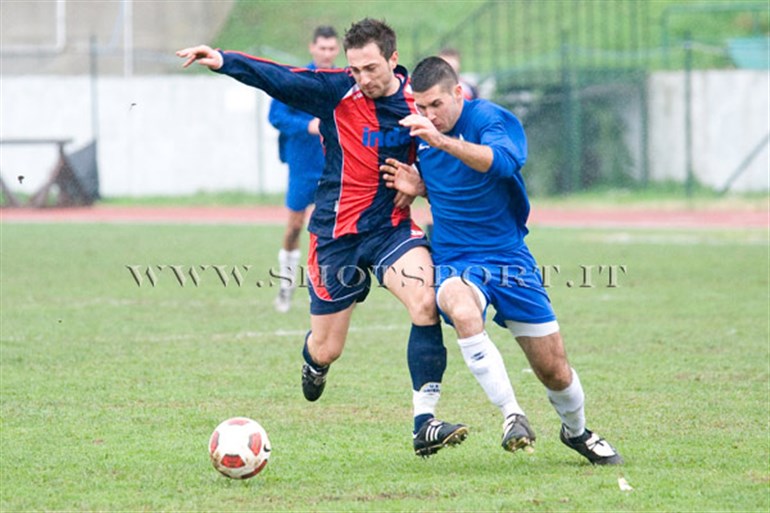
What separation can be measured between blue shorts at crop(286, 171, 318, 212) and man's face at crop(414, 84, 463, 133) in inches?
208

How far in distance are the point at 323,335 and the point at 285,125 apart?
14.2 ft

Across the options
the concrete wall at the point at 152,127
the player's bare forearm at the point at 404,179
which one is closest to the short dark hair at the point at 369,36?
the player's bare forearm at the point at 404,179

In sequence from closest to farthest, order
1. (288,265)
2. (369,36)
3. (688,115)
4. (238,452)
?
(238,452), (369,36), (288,265), (688,115)

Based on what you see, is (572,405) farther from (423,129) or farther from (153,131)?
(153,131)

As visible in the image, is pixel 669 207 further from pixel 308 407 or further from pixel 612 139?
pixel 308 407

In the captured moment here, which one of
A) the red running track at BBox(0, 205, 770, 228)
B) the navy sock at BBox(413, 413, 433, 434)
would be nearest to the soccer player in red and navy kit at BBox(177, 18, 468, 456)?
the navy sock at BBox(413, 413, 433, 434)

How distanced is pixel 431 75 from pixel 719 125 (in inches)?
727

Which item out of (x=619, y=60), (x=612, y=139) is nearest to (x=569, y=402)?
(x=612, y=139)

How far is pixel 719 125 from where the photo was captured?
23297 mm

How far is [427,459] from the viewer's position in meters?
6.09

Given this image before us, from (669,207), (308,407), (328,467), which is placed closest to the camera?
(328,467)

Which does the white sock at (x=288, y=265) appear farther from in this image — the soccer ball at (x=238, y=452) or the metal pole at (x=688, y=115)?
the metal pole at (x=688, y=115)

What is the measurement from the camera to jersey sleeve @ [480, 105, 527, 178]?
18.8ft

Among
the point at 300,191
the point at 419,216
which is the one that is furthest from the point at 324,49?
the point at 419,216
